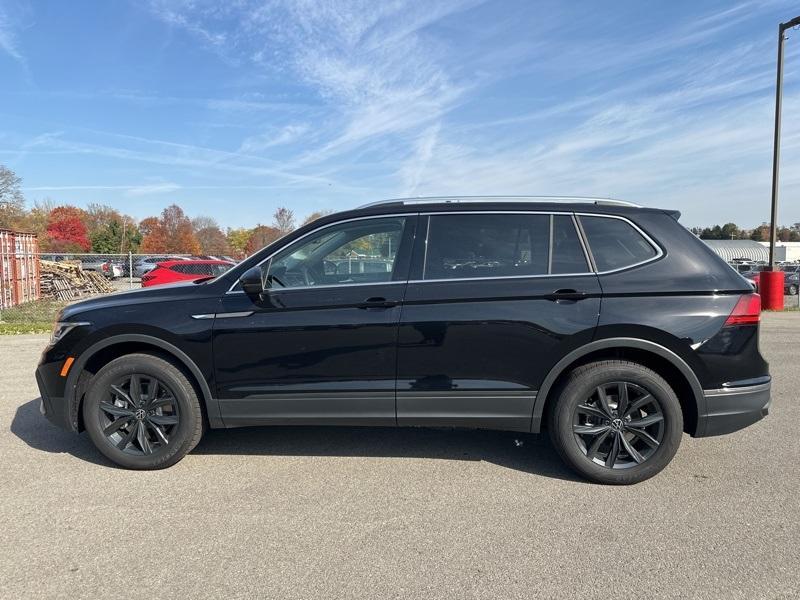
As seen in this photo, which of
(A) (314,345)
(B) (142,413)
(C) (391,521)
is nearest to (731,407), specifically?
(C) (391,521)

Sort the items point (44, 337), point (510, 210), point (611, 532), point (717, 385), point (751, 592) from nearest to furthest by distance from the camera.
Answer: point (751, 592) → point (611, 532) → point (717, 385) → point (510, 210) → point (44, 337)

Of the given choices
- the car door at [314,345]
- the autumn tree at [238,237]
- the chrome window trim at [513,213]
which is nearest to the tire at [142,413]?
the car door at [314,345]

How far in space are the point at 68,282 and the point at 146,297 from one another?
20023 millimetres

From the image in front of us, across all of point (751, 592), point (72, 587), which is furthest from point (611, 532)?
point (72, 587)

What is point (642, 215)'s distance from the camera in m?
3.72

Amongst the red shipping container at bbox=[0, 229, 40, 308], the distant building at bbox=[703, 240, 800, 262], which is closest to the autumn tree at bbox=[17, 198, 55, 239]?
the red shipping container at bbox=[0, 229, 40, 308]

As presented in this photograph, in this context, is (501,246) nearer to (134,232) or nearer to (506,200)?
(506,200)

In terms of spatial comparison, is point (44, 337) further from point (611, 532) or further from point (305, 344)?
point (611, 532)

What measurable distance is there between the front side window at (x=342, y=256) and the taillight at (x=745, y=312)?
2.23 metres

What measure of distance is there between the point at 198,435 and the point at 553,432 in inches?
97.6

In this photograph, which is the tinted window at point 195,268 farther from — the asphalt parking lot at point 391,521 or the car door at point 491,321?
the car door at point 491,321

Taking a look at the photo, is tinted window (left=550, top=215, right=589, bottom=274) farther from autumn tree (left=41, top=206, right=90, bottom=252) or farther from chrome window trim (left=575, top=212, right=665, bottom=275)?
autumn tree (left=41, top=206, right=90, bottom=252)

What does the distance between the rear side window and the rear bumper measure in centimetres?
118

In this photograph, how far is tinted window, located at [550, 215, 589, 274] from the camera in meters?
3.64
